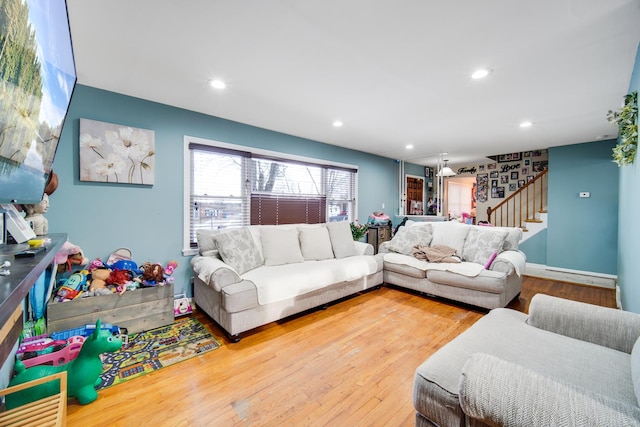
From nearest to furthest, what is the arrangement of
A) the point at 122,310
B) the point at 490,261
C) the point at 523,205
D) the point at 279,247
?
the point at 122,310 < the point at 490,261 < the point at 279,247 < the point at 523,205

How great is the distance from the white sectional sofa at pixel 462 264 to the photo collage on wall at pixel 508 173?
352 centimetres

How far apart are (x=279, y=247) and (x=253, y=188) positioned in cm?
108


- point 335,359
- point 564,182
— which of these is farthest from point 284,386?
point 564,182

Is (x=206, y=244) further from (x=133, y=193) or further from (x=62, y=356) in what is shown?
(x=62, y=356)

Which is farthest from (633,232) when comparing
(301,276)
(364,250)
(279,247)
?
(279,247)

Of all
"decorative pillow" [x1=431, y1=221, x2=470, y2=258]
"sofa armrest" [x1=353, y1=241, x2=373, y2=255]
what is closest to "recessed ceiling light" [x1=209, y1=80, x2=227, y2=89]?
"sofa armrest" [x1=353, y1=241, x2=373, y2=255]

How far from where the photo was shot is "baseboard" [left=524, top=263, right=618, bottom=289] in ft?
14.1

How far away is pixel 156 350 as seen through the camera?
7.32 feet

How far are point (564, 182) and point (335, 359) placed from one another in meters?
5.39

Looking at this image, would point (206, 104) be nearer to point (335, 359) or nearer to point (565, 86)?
point (335, 359)

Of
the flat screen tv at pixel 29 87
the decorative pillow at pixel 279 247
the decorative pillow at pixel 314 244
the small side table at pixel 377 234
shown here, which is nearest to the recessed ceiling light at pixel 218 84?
the flat screen tv at pixel 29 87

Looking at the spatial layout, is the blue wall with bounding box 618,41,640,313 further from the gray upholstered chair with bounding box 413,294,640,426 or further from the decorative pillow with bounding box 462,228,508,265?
the decorative pillow with bounding box 462,228,508,265

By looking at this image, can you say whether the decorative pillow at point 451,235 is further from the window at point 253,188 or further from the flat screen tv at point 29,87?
the flat screen tv at point 29,87

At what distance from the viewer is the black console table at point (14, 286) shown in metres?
0.71
